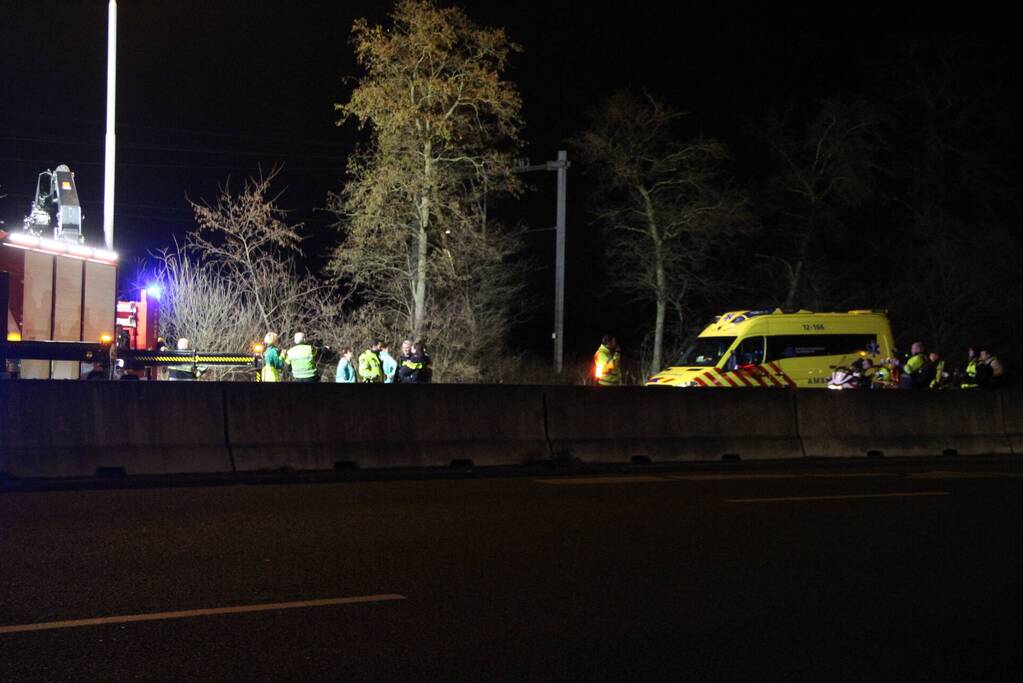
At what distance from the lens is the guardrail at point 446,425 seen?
12477 mm

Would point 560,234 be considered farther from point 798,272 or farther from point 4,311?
point 4,311

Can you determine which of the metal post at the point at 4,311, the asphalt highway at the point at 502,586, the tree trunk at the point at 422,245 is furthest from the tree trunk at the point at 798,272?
the asphalt highway at the point at 502,586

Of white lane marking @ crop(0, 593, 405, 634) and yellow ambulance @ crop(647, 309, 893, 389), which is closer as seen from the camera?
white lane marking @ crop(0, 593, 405, 634)

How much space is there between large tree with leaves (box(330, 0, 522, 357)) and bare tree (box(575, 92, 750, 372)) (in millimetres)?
8749

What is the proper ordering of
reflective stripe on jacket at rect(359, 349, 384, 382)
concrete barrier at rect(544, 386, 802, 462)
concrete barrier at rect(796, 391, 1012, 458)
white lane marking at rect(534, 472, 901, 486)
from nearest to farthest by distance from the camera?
white lane marking at rect(534, 472, 901, 486) → concrete barrier at rect(544, 386, 802, 462) → concrete barrier at rect(796, 391, 1012, 458) → reflective stripe on jacket at rect(359, 349, 384, 382)

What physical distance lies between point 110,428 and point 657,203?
99.9ft

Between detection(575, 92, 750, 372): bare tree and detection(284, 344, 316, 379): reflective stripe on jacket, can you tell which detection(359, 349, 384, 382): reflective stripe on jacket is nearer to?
detection(284, 344, 316, 379): reflective stripe on jacket

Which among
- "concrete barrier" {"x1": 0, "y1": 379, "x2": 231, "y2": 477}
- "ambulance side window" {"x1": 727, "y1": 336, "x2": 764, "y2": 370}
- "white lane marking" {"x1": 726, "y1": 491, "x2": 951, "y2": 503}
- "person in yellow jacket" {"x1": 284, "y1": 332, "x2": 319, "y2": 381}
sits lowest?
"white lane marking" {"x1": 726, "y1": 491, "x2": 951, "y2": 503}

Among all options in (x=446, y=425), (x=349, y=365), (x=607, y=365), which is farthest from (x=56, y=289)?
(x=607, y=365)

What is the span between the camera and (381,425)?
14289mm

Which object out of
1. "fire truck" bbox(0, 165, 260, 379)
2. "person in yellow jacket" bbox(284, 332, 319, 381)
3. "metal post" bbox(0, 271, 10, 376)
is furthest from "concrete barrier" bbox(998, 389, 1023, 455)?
"metal post" bbox(0, 271, 10, 376)

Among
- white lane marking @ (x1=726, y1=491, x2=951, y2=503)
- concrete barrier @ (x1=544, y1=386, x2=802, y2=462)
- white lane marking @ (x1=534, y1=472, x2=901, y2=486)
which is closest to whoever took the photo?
white lane marking @ (x1=726, y1=491, x2=951, y2=503)

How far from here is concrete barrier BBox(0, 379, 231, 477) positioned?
1217 cm

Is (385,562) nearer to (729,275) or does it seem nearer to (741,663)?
(741,663)
